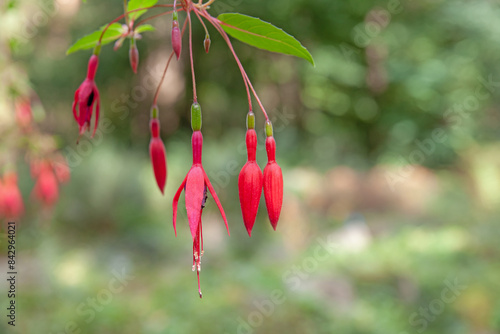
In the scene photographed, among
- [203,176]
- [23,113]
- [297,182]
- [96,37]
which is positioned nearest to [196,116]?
[203,176]

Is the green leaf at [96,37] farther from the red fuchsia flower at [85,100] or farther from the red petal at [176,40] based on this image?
the red petal at [176,40]

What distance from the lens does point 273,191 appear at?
0.46m

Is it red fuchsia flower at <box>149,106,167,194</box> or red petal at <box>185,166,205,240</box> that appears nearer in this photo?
red petal at <box>185,166,205,240</box>

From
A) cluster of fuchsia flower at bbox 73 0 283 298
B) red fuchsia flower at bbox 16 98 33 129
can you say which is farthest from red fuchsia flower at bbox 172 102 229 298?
red fuchsia flower at bbox 16 98 33 129

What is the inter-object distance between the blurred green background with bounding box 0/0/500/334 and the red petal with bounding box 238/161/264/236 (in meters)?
0.62

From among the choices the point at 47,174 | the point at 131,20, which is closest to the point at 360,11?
the point at 47,174

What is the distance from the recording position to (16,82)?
96cm

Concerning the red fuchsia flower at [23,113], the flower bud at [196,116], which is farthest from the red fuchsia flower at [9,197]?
the flower bud at [196,116]

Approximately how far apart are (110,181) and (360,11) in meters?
3.58

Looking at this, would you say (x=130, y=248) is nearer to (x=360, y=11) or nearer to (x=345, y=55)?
(x=360, y=11)

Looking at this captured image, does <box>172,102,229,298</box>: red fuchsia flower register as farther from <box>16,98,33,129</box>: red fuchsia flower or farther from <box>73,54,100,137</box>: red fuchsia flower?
<box>16,98,33,129</box>: red fuchsia flower

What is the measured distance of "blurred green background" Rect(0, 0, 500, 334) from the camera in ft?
7.67

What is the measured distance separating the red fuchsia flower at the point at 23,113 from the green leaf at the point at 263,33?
2.37ft

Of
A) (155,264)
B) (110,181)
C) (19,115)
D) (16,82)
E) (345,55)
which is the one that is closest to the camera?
(16,82)
